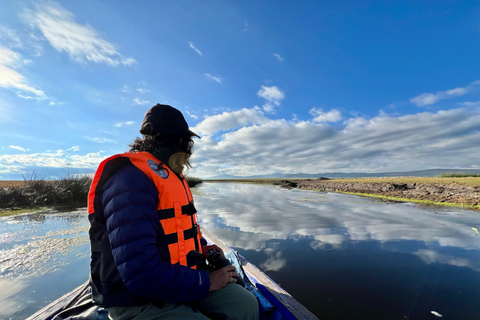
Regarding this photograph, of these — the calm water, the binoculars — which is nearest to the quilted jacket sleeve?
the binoculars

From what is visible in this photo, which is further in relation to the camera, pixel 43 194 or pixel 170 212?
pixel 43 194

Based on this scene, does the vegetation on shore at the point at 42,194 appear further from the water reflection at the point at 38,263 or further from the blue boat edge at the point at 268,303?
the blue boat edge at the point at 268,303

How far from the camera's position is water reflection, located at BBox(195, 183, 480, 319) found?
3631 millimetres

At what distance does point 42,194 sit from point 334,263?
1638 cm

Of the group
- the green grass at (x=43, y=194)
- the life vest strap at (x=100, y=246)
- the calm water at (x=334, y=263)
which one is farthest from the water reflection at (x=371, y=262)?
the green grass at (x=43, y=194)

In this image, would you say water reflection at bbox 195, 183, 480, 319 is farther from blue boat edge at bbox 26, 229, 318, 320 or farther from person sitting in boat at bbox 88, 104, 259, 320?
person sitting in boat at bbox 88, 104, 259, 320

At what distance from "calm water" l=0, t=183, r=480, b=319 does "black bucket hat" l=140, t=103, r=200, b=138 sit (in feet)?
11.5

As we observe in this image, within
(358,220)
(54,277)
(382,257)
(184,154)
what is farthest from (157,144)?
(358,220)

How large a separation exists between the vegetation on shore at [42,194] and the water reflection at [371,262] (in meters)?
11.1

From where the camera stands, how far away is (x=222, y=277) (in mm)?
1856

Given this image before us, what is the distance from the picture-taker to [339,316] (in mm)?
3334

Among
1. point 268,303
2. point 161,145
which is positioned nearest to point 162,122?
point 161,145

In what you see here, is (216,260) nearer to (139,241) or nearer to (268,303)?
(139,241)

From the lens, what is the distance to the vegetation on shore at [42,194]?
1190 centimetres
